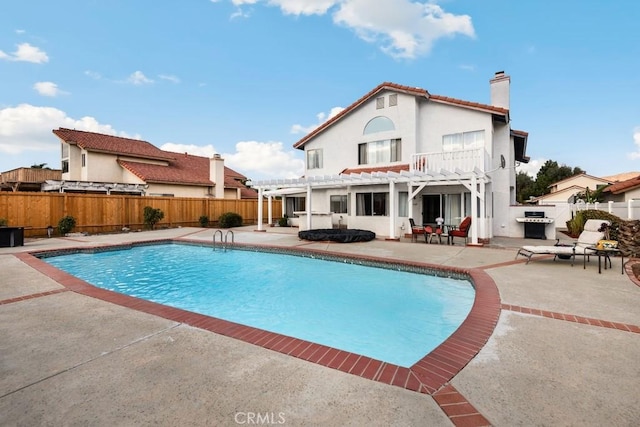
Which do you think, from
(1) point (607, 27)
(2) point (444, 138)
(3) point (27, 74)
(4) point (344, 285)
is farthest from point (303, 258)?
(3) point (27, 74)

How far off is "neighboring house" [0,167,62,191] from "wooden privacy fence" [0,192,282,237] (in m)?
9.53

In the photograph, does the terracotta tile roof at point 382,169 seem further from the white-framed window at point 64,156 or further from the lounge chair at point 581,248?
the white-framed window at point 64,156

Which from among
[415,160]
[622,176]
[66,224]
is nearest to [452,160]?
[415,160]

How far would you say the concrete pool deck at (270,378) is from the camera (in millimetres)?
2336

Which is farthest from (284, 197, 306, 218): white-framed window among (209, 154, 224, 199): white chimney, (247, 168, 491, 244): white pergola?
(209, 154, 224, 199): white chimney

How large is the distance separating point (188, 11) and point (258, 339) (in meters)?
16.0

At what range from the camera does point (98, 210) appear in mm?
17859

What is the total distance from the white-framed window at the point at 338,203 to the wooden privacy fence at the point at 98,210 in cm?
992

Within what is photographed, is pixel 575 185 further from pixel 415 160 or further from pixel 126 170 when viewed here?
pixel 126 170

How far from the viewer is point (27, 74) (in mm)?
16922

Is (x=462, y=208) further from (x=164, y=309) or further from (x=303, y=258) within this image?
(x=164, y=309)

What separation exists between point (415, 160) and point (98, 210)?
1840cm

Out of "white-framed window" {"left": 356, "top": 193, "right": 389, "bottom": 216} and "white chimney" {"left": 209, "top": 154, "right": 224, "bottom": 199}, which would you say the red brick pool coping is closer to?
"white-framed window" {"left": 356, "top": 193, "right": 389, "bottom": 216}

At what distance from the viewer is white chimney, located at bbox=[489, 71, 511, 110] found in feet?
52.9
